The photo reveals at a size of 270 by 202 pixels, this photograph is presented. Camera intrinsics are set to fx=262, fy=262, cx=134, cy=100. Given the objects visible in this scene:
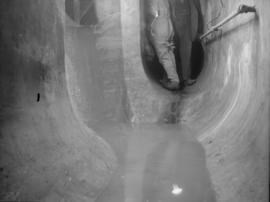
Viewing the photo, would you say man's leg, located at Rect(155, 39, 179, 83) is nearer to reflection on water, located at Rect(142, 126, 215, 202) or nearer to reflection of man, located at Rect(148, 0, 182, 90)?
reflection of man, located at Rect(148, 0, 182, 90)

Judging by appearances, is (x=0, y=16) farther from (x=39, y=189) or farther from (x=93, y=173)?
(x=93, y=173)

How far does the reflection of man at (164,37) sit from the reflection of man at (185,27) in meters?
0.74

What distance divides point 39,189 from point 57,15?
2.10m

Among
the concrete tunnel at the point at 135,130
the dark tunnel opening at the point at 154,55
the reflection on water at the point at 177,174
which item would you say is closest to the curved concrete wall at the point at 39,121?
the concrete tunnel at the point at 135,130

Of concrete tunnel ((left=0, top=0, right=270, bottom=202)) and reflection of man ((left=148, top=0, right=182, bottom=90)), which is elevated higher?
reflection of man ((left=148, top=0, right=182, bottom=90))

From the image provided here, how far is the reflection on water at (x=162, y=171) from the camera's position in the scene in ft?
8.90

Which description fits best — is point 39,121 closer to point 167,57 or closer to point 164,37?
point 167,57

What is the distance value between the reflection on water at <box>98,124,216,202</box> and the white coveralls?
1834mm

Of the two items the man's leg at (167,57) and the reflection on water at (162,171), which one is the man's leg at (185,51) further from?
the reflection on water at (162,171)

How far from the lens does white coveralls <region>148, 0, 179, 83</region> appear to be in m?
6.06

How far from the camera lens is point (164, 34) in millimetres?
6059

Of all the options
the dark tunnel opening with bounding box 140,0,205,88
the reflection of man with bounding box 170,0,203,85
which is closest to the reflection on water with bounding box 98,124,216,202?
the dark tunnel opening with bounding box 140,0,205,88

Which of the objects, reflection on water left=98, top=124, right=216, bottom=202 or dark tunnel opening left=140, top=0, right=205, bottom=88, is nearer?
reflection on water left=98, top=124, right=216, bottom=202

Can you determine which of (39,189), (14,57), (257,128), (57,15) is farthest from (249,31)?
(39,189)
